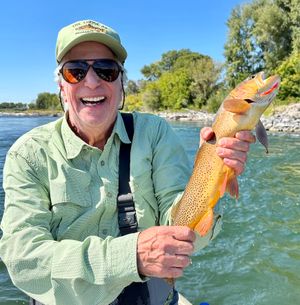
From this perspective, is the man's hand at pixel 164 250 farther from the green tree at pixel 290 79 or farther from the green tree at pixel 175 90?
the green tree at pixel 175 90

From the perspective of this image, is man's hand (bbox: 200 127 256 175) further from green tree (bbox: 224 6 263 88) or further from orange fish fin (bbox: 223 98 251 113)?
green tree (bbox: 224 6 263 88)

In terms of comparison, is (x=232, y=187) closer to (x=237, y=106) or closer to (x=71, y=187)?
(x=237, y=106)

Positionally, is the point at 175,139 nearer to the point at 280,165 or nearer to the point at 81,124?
the point at 81,124

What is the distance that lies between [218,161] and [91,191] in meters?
0.87

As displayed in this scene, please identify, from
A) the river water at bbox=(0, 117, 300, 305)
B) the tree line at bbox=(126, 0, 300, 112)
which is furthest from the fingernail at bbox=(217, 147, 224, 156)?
the tree line at bbox=(126, 0, 300, 112)

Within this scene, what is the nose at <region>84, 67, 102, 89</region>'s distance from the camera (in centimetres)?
274

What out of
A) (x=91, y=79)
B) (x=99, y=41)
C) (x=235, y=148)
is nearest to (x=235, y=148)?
(x=235, y=148)

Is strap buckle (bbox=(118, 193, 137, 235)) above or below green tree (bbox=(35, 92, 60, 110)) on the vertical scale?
above

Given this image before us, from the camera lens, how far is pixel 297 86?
42.7 meters

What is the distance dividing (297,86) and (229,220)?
123 ft

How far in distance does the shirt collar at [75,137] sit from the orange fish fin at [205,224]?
0.79 meters

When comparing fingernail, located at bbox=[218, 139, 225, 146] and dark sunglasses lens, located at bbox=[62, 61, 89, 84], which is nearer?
fingernail, located at bbox=[218, 139, 225, 146]

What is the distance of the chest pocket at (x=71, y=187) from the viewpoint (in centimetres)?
255

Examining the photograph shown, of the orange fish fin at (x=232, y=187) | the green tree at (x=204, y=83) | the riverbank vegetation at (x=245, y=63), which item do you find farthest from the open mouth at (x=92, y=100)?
the green tree at (x=204, y=83)
